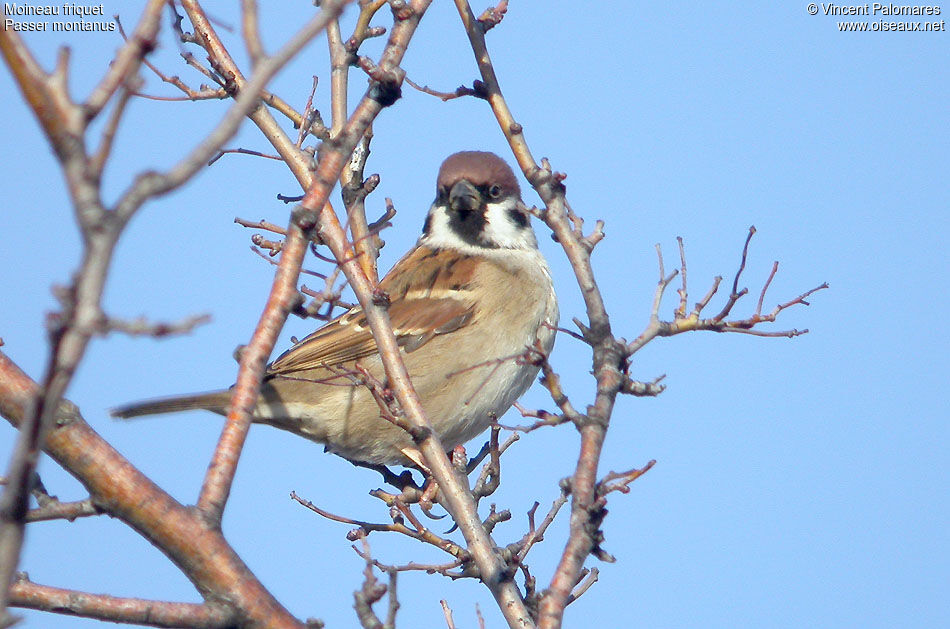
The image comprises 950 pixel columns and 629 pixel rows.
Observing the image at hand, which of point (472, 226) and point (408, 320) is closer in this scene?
point (408, 320)

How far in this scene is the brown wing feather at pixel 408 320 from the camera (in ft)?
15.9

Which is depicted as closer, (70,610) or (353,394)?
(70,610)

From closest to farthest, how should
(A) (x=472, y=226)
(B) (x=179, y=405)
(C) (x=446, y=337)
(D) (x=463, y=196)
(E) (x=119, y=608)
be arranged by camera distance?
(E) (x=119, y=608)
(B) (x=179, y=405)
(C) (x=446, y=337)
(D) (x=463, y=196)
(A) (x=472, y=226)

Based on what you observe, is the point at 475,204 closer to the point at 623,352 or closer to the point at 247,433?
the point at 623,352

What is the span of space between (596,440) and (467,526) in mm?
558

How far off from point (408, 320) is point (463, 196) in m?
0.71

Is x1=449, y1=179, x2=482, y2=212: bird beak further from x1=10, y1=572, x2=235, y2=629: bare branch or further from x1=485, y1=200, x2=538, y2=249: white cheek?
x1=10, y1=572, x2=235, y2=629: bare branch

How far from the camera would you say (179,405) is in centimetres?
425

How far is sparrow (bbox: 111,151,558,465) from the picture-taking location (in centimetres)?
465

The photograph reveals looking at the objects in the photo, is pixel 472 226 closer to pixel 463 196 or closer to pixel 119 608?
pixel 463 196

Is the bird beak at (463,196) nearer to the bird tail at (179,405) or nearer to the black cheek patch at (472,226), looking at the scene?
the black cheek patch at (472,226)

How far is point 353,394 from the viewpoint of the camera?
4680mm

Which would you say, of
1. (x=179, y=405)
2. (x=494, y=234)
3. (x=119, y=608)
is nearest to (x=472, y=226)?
(x=494, y=234)

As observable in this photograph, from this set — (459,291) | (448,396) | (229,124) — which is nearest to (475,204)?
(459,291)
